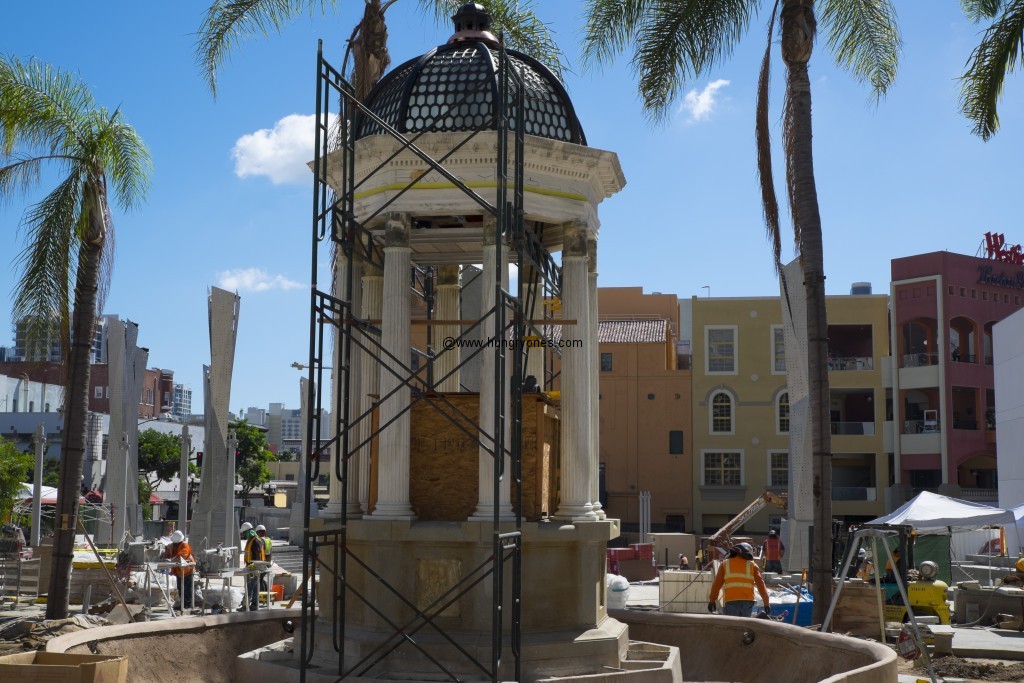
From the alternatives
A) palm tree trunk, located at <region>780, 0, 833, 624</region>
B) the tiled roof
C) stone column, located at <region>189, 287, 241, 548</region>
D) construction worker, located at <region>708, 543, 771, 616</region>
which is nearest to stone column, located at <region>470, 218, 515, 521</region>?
Answer: construction worker, located at <region>708, 543, 771, 616</region>

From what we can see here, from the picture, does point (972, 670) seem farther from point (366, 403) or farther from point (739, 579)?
point (366, 403)

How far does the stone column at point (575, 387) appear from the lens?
12.0 m

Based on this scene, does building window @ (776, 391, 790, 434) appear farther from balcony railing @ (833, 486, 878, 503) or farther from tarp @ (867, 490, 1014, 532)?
tarp @ (867, 490, 1014, 532)

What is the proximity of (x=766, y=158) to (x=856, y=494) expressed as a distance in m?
37.7

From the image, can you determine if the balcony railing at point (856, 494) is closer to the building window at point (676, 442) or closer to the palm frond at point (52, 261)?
the building window at point (676, 442)

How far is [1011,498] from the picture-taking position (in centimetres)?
3784

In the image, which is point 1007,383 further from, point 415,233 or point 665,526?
point 415,233

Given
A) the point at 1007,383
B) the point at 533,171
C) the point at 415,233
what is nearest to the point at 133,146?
the point at 415,233

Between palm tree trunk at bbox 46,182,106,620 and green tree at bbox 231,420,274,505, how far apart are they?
6406 centimetres

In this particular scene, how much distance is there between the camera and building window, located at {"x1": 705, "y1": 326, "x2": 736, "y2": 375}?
5803 cm

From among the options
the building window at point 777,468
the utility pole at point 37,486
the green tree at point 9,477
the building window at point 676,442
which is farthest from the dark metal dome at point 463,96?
the building window at point 676,442

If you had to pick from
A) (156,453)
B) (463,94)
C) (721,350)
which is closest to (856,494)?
(721,350)

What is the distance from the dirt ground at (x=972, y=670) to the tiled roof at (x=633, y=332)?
143 feet

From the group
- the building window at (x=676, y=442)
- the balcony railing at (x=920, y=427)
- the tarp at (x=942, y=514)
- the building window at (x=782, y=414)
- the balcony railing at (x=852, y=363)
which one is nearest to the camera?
the tarp at (x=942, y=514)
